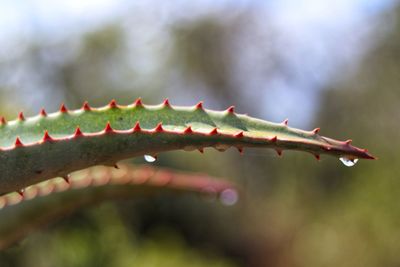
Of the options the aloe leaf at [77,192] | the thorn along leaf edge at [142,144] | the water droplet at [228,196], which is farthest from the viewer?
the water droplet at [228,196]

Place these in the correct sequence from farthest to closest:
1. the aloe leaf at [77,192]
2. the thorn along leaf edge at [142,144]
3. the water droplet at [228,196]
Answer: the water droplet at [228,196]
the aloe leaf at [77,192]
the thorn along leaf edge at [142,144]

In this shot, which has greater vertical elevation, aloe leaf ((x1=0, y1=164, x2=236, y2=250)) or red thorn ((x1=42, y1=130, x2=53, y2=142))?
aloe leaf ((x1=0, y1=164, x2=236, y2=250))

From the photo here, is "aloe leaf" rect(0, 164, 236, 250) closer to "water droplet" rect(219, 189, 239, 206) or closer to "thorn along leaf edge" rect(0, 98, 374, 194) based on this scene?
"water droplet" rect(219, 189, 239, 206)

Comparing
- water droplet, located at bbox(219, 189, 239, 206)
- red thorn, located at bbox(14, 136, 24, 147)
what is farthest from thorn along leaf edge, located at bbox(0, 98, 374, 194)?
water droplet, located at bbox(219, 189, 239, 206)

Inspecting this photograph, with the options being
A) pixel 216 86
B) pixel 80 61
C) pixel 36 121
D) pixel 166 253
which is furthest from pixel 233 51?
pixel 36 121

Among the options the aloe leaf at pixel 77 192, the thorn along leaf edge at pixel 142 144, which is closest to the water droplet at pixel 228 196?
the aloe leaf at pixel 77 192

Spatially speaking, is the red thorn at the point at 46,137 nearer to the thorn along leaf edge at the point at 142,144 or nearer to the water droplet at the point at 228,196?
the thorn along leaf edge at the point at 142,144

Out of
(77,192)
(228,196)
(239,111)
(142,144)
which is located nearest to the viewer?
(142,144)

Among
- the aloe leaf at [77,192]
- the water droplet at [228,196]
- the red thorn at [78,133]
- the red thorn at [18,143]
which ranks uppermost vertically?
the water droplet at [228,196]

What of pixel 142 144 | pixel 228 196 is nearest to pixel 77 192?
pixel 228 196

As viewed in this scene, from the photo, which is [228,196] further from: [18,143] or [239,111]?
[239,111]

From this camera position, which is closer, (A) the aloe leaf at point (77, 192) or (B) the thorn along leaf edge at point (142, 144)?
(B) the thorn along leaf edge at point (142, 144)
